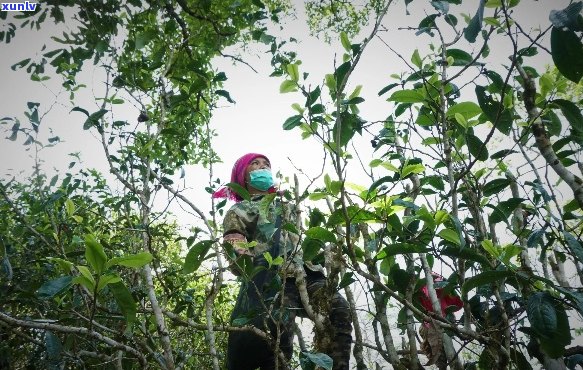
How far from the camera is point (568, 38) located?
882 mm

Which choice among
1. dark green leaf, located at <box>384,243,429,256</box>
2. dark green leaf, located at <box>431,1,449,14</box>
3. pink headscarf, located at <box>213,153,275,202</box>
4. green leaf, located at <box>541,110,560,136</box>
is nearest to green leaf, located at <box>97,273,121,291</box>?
dark green leaf, located at <box>384,243,429,256</box>

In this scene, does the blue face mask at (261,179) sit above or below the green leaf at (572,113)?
above

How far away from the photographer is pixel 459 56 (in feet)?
4.96

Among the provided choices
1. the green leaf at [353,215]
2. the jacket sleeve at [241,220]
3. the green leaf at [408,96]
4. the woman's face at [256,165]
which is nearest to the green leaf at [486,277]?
the green leaf at [353,215]

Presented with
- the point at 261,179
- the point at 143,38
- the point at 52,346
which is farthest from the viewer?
the point at 261,179

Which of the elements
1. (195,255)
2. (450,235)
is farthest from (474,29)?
(195,255)

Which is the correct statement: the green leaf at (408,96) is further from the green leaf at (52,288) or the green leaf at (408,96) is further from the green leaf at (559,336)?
the green leaf at (52,288)

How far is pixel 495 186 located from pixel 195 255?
1431 mm

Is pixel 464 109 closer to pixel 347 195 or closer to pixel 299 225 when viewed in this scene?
pixel 347 195

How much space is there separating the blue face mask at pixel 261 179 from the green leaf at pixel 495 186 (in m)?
1.68

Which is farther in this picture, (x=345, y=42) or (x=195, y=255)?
(x=345, y=42)

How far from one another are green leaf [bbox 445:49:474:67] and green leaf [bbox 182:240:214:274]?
1423 millimetres

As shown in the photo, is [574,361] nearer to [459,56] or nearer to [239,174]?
[459,56]

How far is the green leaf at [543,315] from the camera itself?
0.96 meters
